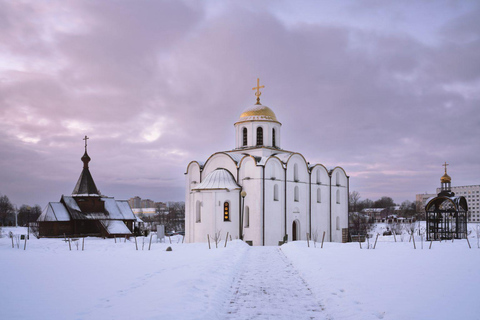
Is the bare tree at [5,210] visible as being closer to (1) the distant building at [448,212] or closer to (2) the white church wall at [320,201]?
(2) the white church wall at [320,201]

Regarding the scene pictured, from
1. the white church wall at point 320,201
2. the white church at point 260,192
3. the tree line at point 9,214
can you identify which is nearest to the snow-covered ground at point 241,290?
the white church at point 260,192

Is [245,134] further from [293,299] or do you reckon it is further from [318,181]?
[293,299]

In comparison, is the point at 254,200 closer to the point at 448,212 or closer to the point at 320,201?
the point at 320,201

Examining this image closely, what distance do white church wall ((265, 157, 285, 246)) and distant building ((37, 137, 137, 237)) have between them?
49.1 ft

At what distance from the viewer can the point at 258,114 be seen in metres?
35.1

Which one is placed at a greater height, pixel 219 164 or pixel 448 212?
pixel 219 164

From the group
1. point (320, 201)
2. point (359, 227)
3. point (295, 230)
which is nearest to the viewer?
point (295, 230)

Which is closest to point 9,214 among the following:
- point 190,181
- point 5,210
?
point 5,210

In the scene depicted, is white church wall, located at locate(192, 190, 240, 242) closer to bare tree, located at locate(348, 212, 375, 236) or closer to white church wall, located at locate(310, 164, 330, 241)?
white church wall, located at locate(310, 164, 330, 241)

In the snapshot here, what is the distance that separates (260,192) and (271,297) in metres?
21.0

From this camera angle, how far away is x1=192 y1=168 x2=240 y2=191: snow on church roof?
30139mm

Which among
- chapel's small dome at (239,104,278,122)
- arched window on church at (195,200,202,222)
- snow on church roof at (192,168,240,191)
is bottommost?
arched window on church at (195,200,202,222)

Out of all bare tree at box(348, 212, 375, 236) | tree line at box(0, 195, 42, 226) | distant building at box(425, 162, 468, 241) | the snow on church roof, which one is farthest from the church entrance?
tree line at box(0, 195, 42, 226)

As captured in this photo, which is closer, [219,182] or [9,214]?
[219,182]
